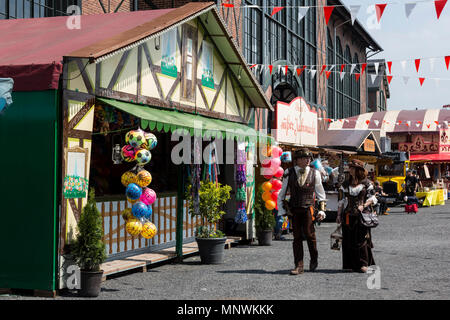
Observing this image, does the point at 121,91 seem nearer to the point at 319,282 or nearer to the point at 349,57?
the point at 319,282

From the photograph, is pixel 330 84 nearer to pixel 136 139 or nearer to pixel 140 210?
pixel 136 139

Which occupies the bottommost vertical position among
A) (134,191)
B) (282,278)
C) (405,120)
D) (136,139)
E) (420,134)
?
(282,278)

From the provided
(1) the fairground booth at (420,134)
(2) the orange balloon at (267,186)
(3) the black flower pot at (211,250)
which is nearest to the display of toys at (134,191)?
(3) the black flower pot at (211,250)

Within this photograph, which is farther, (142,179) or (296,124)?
(296,124)

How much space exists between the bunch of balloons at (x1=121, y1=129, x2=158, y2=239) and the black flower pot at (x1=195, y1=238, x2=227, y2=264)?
213 centimetres

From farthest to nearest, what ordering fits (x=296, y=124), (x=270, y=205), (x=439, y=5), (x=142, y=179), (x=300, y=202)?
(x=296, y=124), (x=270, y=205), (x=439, y=5), (x=300, y=202), (x=142, y=179)

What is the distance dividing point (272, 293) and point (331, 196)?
12711 millimetres

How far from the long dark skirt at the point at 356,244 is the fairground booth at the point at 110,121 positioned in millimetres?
2883

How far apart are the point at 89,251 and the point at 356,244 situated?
4.28 metres

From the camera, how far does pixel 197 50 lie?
11.6 meters

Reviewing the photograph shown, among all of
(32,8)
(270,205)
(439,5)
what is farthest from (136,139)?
(439,5)

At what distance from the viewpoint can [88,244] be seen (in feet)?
25.3

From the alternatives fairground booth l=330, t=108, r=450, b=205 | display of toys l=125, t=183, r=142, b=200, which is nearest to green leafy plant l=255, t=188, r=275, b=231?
display of toys l=125, t=183, r=142, b=200
